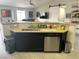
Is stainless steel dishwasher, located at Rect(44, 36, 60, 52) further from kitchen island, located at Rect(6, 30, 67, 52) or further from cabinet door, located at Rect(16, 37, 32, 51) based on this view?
cabinet door, located at Rect(16, 37, 32, 51)

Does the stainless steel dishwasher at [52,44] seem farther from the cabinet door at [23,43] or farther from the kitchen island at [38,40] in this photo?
the cabinet door at [23,43]

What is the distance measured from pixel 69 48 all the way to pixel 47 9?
478cm

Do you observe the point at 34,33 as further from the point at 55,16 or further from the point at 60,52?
the point at 55,16

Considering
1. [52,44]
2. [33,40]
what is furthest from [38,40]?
[52,44]

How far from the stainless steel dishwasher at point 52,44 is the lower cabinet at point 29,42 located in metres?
0.15

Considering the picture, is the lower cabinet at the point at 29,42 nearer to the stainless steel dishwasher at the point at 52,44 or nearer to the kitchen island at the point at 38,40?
the kitchen island at the point at 38,40

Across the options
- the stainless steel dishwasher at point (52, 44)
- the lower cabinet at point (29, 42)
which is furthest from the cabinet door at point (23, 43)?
the stainless steel dishwasher at point (52, 44)

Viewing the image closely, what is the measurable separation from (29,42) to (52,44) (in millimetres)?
835

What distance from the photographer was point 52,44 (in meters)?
4.82

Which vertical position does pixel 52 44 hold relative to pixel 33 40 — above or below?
below

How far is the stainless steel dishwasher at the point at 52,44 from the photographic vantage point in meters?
4.80

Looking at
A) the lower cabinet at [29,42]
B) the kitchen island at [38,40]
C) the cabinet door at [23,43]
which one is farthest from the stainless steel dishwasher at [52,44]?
the cabinet door at [23,43]

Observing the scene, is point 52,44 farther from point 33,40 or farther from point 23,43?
point 23,43

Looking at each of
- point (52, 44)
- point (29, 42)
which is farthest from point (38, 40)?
point (52, 44)
